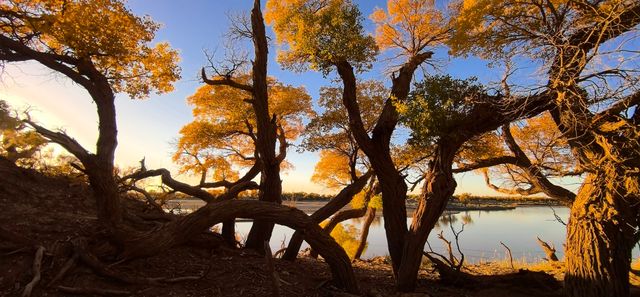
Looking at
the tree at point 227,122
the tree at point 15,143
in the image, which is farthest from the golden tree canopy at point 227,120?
the tree at point 15,143

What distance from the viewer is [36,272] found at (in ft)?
14.2

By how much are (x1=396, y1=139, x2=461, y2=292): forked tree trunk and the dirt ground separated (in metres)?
0.44

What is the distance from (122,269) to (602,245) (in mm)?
7122

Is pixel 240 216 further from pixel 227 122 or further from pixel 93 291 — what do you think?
pixel 227 122

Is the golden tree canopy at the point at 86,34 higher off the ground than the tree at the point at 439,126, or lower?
higher

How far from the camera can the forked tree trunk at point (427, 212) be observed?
6.74 m

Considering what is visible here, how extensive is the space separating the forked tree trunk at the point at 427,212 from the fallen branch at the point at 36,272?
5482 mm

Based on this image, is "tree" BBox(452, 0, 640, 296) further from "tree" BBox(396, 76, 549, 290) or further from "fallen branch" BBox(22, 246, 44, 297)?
"fallen branch" BBox(22, 246, 44, 297)

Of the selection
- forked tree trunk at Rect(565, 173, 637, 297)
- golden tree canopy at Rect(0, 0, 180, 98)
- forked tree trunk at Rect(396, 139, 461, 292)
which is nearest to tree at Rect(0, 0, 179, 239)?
golden tree canopy at Rect(0, 0, 180, 98)

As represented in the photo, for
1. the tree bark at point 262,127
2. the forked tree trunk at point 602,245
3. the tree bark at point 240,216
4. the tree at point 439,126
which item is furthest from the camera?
the tree bark at point 262,127

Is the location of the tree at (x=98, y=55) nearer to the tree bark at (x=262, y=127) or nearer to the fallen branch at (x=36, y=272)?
the fallen branch at (x=36, y=272)

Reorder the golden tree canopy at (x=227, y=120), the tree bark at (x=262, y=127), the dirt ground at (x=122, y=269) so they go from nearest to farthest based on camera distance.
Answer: the dirt ground at (x=122, y=269) < the tree bark at (x=262, y=127) < the golden tree canopy at (x=227, y=120)

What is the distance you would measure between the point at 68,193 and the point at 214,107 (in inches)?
238

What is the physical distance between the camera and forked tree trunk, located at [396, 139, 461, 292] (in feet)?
22.1
